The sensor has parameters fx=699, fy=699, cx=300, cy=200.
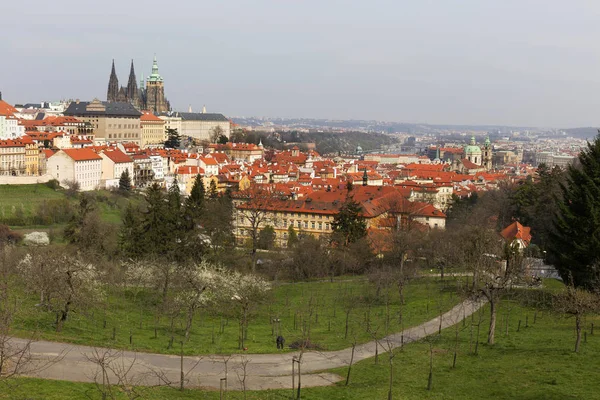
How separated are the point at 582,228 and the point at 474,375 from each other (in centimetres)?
1214

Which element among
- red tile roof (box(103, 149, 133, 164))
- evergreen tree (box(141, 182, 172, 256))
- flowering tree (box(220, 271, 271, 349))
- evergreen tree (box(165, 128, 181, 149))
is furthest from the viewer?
evergreen tree (box(165, 128, 181, 149))

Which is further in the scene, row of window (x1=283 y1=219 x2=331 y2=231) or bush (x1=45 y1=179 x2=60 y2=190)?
bush (x1=45 y1=179 x2=60 y2=190)

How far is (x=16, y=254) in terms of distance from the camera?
35.9m

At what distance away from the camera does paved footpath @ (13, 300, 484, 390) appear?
17.8 meters

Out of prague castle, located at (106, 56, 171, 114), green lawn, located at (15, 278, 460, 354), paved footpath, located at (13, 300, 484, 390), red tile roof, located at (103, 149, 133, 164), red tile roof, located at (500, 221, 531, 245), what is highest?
prague castle, located at (106, 56, 171, 114)

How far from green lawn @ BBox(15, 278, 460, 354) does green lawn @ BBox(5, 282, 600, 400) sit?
11.7 ft

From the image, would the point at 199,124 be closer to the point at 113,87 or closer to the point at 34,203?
the point at 113,87

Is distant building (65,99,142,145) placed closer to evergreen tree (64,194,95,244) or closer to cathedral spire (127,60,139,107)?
cathedral spire (127,60,139,107)

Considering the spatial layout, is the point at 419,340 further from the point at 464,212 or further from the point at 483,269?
the point at 464,212

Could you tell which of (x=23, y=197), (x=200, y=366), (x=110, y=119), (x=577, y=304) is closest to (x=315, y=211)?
(x=23, y=197)

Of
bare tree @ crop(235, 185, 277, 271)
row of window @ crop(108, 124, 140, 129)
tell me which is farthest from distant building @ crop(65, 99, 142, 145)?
bare tree @ crop(235, 185, 277, 271)

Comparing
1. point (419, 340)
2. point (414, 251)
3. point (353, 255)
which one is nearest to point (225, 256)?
point (353, 255)

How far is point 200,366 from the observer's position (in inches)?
782

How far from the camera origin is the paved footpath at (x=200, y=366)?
58.5 feet
